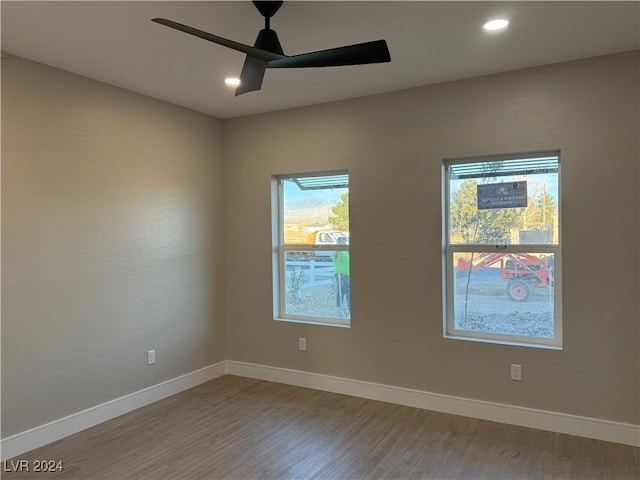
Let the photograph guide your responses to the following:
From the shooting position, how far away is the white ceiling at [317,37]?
94.5 inches

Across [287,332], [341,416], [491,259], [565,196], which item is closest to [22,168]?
[287,332]

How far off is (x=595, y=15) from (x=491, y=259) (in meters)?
1.77

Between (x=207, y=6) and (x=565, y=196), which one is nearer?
(x=207, y=6)

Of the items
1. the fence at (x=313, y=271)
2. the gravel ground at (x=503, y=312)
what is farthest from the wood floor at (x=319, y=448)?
the fence at (x=313, y=271)

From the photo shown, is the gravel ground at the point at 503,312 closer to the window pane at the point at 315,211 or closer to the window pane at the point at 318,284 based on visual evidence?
the window pane at the point at 318,284

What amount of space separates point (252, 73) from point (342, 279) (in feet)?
7.58

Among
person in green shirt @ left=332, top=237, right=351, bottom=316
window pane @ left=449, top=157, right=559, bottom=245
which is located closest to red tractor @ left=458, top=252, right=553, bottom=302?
window pane @ left=449, top=157, right=559, bottom=245

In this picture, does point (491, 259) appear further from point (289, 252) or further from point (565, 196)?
point (289, 252)

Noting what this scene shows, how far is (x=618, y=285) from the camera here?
10.0ft

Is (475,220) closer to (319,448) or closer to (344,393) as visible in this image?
(344,393)

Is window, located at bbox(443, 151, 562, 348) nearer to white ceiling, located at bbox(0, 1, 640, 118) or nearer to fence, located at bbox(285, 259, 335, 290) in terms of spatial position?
white ceiling, located at bbox(0, 1, 640, 118)

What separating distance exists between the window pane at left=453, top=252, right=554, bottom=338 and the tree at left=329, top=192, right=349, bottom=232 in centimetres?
106

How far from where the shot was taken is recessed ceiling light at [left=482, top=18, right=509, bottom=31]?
2557 millimetres

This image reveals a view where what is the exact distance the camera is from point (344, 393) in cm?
407
